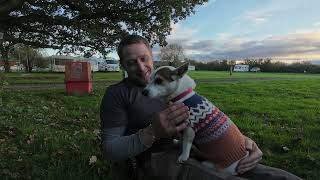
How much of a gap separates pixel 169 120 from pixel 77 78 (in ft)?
46.6

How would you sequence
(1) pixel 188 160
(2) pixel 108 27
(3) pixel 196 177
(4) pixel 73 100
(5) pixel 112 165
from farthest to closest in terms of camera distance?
(2) pixel 108 27 < (4) pixel 73 100 < (5) pixel 112 165 < (1) pixel 188 160 < (3) pixel 196 177

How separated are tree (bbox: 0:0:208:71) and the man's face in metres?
9.77

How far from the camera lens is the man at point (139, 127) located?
3.55 meters

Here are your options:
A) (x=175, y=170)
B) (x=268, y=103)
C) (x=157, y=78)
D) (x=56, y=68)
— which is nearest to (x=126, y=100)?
(x=157, y=78)

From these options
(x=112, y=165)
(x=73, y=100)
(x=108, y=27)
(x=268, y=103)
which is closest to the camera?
(x=112, y=165)

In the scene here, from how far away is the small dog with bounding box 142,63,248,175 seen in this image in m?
3.44

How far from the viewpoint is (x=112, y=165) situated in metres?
5.01

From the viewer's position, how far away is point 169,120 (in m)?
3.31

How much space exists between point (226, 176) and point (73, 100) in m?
11.8

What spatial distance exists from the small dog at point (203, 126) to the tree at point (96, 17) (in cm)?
1019

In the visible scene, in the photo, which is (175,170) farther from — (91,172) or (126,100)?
(91,172)

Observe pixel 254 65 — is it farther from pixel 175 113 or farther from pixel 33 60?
pixel 175 113

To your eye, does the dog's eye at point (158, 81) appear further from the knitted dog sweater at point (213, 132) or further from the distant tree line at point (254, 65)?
the distant tree line at point (254, 65)

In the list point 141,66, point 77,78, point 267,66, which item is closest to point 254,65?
point 267,66
